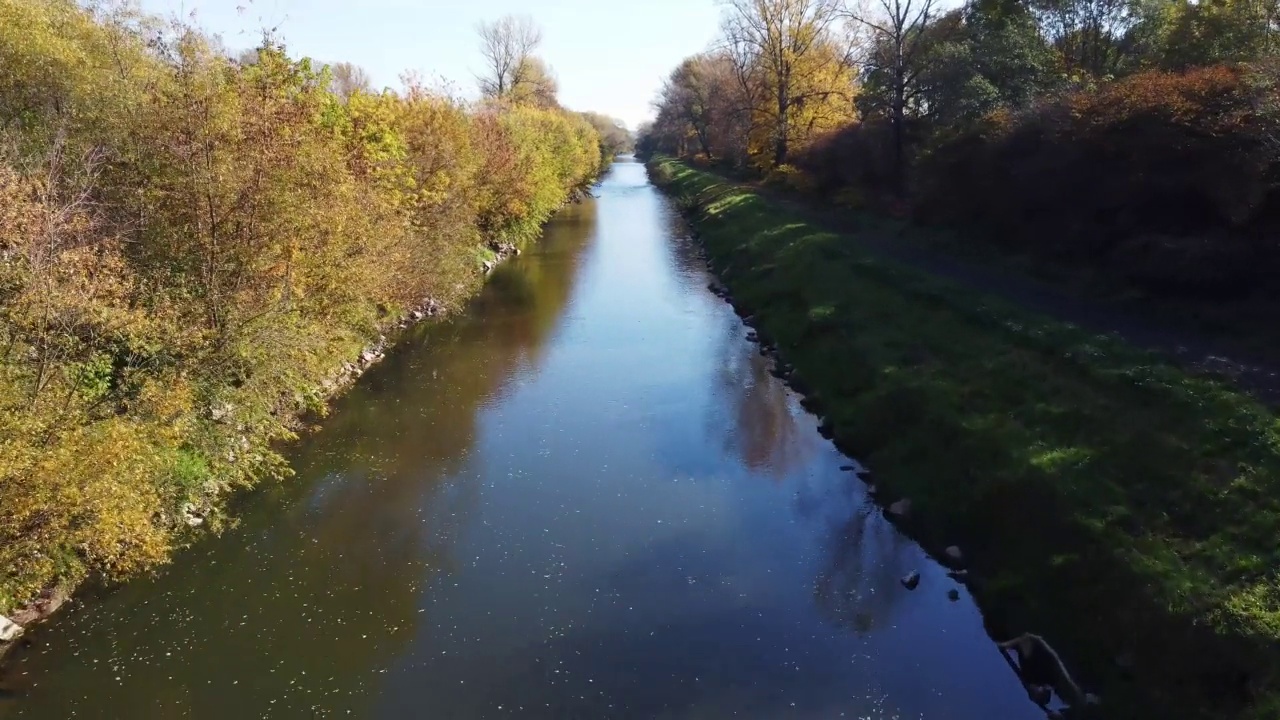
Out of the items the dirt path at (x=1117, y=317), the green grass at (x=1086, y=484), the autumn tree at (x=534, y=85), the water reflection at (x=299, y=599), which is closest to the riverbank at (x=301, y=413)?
the water reflection at (x=299, y=599)

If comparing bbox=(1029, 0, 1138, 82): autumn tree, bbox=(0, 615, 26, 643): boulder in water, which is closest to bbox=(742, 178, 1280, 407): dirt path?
bbox=(1029, 0, 1138, 82): autumn tree

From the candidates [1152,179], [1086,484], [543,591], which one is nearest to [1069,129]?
[1152,179]

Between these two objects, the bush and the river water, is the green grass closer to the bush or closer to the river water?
the river water

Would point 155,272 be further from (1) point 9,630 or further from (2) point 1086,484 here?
(2) point 1086,484

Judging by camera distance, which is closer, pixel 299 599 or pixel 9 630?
pixel 9 630

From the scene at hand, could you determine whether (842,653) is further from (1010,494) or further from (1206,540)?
(1206,540)
